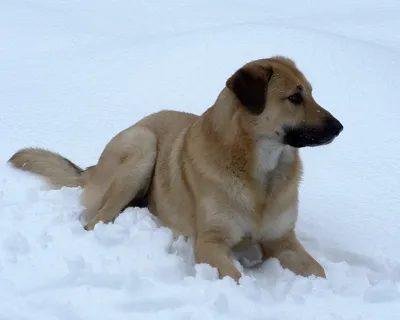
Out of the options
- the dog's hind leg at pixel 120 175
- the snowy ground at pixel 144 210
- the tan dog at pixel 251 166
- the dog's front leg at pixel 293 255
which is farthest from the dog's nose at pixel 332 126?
the dog's hind leg at pixel 120 175

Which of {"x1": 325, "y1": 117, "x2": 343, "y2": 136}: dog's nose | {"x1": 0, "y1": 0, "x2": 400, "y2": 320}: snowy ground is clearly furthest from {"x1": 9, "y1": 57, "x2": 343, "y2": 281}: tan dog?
{"x1": 0, "y1": 0, "x2": 400, "y2": 320}: snowy ground

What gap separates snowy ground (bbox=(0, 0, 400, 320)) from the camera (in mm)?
3277

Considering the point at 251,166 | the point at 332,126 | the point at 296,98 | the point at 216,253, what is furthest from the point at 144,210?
the point at 332,126

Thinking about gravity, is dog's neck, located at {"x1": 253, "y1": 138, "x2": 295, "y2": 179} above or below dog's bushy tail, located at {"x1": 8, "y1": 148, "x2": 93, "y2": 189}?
above

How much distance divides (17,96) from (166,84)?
2.03m

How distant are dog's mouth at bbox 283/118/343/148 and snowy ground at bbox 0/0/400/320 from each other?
0.85 meters

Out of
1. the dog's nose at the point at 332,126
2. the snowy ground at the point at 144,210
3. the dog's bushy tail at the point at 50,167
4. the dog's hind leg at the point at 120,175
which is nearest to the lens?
the snowy ground at the point at 144,210

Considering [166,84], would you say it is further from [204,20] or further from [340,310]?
[204,20]

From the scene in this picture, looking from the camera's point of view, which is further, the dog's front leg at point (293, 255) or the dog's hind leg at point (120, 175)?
the dog's hind leg at point (120, 175)

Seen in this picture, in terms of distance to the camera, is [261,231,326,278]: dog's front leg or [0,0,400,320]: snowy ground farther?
[261,231,326,278]: dog's front leg

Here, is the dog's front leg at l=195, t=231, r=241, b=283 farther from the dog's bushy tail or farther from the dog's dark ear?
the dog's bushy tail

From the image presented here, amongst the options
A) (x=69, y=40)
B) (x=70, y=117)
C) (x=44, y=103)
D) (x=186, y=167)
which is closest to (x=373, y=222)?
(x=186, y=167)

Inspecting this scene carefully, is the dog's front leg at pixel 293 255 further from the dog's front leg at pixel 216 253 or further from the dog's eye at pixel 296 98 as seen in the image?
the dog's eye at pixel 296 98

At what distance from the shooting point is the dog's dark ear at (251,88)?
3.97 m
